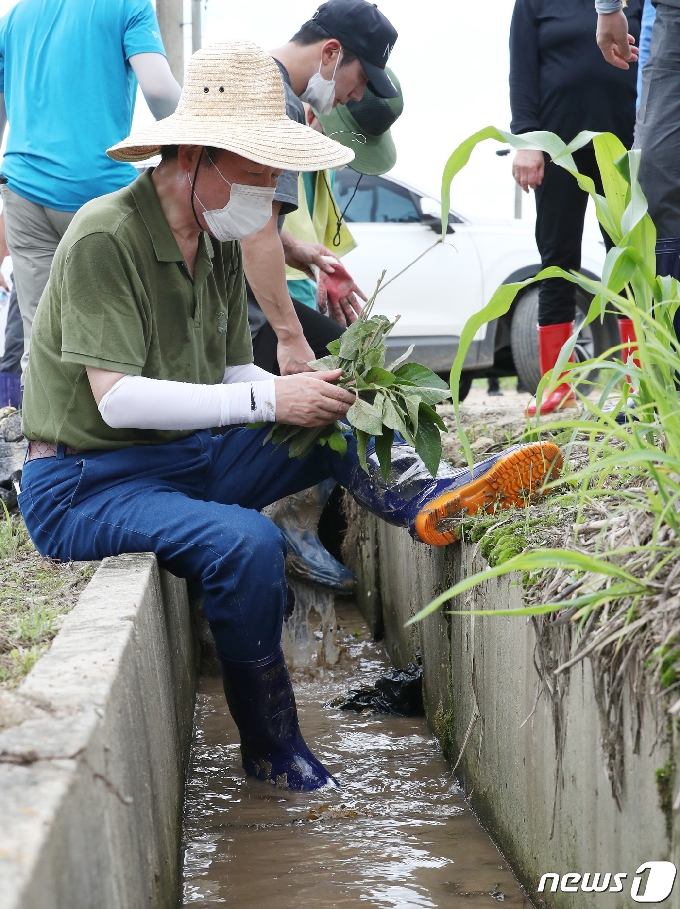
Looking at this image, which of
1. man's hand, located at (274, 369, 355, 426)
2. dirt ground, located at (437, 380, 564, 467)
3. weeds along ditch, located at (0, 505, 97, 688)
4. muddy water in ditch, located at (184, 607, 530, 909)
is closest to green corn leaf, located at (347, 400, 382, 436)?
man's hand, located at (274, 369, 355, 426)

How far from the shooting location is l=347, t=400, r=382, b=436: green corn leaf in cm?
258

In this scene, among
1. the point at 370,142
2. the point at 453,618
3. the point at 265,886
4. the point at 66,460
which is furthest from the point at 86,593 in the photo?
the point at 370,142

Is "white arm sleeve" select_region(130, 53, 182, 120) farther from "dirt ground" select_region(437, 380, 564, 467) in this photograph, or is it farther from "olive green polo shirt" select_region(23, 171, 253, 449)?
"dirt ground" select_region(437, 380, 564, 467)

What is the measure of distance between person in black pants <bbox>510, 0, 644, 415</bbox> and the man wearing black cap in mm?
709

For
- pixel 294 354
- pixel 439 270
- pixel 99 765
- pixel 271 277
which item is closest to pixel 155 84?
pixel 271 277

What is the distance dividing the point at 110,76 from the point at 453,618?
2.50m

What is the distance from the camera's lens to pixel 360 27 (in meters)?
3.70

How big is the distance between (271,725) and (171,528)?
61 centimetres

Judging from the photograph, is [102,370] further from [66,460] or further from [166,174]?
[166,174]

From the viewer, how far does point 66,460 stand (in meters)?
2.62

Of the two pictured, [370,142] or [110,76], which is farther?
[370,142]

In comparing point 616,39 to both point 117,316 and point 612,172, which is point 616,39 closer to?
point 612,172

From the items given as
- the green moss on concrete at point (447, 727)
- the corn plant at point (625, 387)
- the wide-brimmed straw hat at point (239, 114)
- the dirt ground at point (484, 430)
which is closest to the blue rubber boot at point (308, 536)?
the dirt ground at point (484, 430)

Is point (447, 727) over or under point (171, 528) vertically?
under
